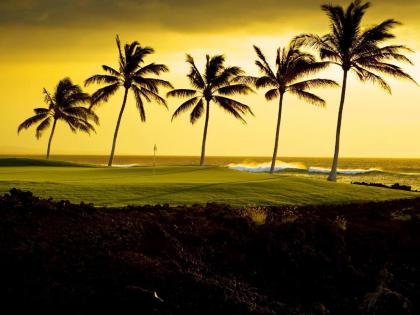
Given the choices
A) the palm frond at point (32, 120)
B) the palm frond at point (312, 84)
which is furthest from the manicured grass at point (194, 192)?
the palm frond at point (32, 120)

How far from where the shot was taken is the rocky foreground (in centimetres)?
1092

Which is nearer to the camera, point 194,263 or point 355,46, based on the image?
point 194,263

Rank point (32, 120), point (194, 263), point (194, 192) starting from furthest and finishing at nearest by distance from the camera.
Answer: point (32, 120), point (194, 192), point (194, 263)

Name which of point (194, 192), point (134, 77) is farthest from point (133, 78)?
point (194, 192)

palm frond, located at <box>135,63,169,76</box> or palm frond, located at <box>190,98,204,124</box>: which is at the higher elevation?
palm frond, located at <box>135,63,169,76</box>

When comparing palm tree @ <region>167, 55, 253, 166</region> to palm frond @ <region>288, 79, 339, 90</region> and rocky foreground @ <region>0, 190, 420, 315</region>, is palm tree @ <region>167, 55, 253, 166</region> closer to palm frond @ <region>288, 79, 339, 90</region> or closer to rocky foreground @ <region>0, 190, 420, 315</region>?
palm frond @ <region>288, 79, 339, 90</region>

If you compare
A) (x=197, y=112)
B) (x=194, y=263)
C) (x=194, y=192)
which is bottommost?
(x=194, y=263)

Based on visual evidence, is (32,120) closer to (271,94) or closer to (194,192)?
(271,94)

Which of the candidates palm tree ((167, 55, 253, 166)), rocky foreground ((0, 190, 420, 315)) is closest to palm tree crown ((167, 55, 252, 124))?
palm tree ((167, 55, 253, 166))

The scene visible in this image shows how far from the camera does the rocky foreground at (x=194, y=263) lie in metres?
10.9

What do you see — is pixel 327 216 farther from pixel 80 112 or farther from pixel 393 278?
pixel 80 112

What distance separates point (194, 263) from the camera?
12.6 metres

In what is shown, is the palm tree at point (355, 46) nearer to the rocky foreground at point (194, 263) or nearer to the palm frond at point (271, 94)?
the palm frond at point (271, 94)

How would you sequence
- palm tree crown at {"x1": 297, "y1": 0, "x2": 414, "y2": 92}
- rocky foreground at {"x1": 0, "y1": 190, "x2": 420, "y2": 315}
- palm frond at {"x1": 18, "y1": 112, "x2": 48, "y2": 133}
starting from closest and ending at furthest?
rocky foreground at {"x1": 0, "y1": 190, "x2": 420, "y2": 315}
palm tree crown at {"x1": 297, "y1": 0, "x2": 414, "y2": 92}
palm frond at {"x1": 18, "y1": 112, "x2": 48, "y2": 133}
